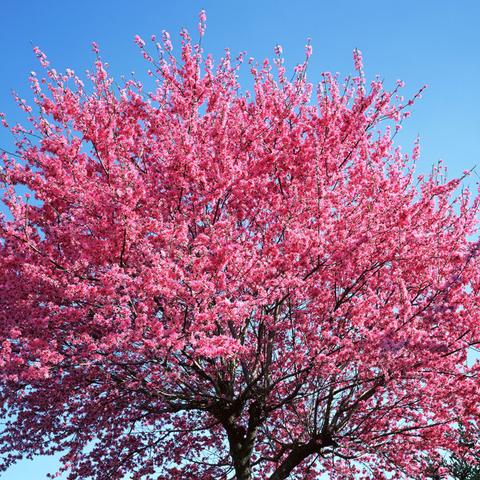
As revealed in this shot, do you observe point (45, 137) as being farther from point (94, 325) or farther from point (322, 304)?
point (322, 304)

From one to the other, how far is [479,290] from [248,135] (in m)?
5.64

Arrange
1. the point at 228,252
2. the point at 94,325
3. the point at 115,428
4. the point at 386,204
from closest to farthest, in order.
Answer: the point at 228,252
the point at 94,325
the point at 386,204
the point at 115,428

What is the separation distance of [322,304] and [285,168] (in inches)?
123

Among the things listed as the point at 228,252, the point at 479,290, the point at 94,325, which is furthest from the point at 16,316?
the point at 479,290

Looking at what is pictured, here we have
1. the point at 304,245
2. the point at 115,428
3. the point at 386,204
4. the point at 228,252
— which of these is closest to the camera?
the point at 228,252

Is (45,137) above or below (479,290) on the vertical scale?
above

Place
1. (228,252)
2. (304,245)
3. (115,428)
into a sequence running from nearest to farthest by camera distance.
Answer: (228,252), (304,245), (115,428)

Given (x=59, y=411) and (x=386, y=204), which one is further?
(x=59, y=411)

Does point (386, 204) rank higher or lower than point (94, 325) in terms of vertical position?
higher

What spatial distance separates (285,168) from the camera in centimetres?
1019

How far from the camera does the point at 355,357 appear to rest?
8.22m

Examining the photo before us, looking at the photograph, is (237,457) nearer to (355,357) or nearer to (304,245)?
(355,357)

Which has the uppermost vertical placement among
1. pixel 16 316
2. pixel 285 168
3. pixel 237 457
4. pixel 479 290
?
pixel 285 168

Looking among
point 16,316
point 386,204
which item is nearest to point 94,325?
point 16,316
